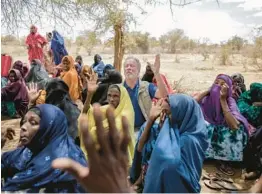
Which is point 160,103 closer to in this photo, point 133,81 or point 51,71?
point 133,81

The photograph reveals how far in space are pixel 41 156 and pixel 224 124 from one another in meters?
2.71

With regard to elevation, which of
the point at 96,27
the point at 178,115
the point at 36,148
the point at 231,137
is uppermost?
A: the point at 96,27

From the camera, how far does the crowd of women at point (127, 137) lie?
967 millimetres

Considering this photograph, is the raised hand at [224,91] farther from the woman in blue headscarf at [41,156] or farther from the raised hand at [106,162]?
the raised hand at [106,162]

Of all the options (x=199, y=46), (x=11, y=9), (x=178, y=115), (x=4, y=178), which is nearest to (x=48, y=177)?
(x=4, y=178)

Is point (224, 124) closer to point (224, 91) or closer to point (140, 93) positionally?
point (224, 91)

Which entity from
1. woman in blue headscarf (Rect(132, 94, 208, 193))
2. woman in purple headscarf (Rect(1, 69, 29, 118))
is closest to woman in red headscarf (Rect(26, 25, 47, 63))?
woman in purple headscarf (Rect(1, 69, 29, 118))

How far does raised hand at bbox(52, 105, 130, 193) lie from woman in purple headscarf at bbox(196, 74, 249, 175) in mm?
3510

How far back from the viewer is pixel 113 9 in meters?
8.94

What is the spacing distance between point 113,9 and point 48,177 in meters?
7.06

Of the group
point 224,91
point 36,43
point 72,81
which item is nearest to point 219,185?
point 224,91

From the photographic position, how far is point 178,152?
2449 millimetres

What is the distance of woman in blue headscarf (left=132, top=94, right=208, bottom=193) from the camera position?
95.7 inches

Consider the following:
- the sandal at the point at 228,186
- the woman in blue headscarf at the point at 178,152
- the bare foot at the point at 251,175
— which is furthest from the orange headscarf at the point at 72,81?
the woman in blue headscarf at the point at 178,152
